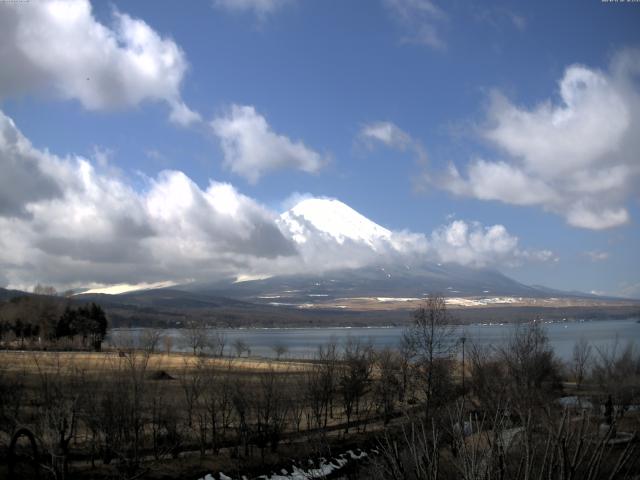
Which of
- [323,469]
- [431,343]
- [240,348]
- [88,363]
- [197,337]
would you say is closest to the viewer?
[323,469]

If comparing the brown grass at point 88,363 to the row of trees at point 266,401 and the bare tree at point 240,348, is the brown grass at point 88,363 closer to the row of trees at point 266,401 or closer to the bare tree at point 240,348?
the row of trees at point 266,401

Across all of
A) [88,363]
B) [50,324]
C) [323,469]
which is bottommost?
[323,469]

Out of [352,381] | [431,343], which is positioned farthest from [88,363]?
[431,343]

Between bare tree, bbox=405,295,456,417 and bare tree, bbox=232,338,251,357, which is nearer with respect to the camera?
bare tree, bbox=405,295,456,417

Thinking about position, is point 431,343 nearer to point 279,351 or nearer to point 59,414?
point 59,414

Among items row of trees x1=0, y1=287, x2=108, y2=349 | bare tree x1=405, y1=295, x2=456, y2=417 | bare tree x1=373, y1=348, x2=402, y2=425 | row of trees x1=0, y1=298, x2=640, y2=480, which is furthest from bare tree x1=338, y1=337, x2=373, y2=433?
row of trees x1=0, y1=287, x2=108, y2=349

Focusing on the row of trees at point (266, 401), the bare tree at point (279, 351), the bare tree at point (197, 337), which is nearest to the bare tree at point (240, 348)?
the bare tree at point (279, 351)

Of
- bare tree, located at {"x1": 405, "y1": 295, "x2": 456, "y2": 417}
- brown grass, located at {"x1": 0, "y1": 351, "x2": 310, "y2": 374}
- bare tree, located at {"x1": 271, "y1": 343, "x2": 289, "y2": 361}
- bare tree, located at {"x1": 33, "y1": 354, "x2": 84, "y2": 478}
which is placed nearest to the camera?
bare tree, located at {"x1": 33, "y1": 354, "x2": 84, "y2": 478}

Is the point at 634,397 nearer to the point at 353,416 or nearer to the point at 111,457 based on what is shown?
the point at 353,416

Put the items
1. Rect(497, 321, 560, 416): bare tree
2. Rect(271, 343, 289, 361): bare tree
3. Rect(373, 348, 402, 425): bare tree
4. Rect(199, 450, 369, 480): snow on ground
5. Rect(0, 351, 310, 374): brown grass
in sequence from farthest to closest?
Rect(271, 343, 289, 361): bare tree
Rect(0, 351, 310, 374): brown grass
Rect(373, 348, 402, 425): bare tree
Rect(497, 321, 560, 416): bare tree
Rect(199, 450, 369, 480): snow on ground

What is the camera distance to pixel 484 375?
4169 centimetres

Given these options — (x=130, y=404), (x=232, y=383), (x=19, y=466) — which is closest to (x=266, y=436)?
(x=232, y=383)

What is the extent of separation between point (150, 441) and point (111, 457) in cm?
401

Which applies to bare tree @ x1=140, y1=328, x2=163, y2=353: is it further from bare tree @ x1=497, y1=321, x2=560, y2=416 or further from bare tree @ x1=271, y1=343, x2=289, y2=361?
bare tree @ x1=271, y1=343, x2=289, y2=361
